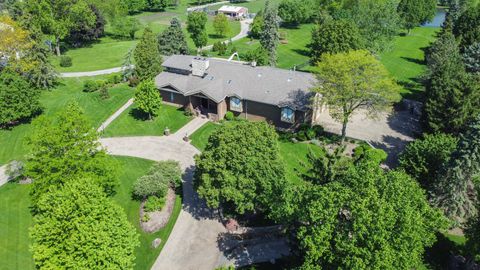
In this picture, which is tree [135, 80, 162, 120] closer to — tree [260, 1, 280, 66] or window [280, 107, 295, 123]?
window [280, 107, 295, 123]

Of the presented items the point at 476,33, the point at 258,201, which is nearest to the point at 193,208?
the point at 258,201

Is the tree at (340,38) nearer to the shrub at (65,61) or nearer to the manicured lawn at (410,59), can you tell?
the manicured lawn at (410,59)

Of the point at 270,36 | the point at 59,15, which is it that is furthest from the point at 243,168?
the point at 59,15

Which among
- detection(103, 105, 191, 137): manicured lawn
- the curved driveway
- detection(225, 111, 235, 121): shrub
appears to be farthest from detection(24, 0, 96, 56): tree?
detection(225, 111, 235, 121): shrub

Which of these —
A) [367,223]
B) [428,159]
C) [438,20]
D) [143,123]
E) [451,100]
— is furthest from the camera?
[438,20]

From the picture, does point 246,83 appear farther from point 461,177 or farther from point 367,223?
point 367,223

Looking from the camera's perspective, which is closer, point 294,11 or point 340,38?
point 340,38
